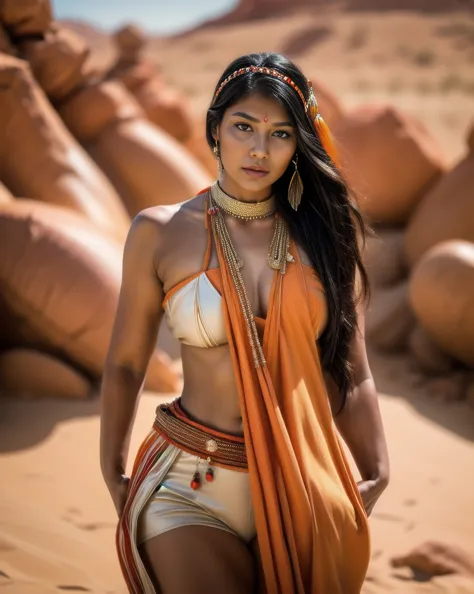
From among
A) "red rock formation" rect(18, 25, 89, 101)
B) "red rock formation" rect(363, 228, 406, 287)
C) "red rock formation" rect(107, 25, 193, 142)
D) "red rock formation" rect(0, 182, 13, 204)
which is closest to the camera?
"red rock formation" rect(0, 182, 13, 204)

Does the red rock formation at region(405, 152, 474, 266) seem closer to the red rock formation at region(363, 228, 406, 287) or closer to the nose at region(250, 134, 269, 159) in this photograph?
the red rock formation at region(363, 228, 406, 287)

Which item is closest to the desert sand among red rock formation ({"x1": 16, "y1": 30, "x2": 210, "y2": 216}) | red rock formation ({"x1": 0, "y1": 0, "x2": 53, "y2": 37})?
red rock formation ({"x1": 16, "y1": 30, "x2": 210, "y2": 216})

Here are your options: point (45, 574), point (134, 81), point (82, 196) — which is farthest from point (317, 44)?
point (45, 574)

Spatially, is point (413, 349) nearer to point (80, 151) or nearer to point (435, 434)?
point (435, 434)

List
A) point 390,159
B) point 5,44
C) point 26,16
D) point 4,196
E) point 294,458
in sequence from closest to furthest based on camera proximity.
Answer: point 294,458 < point 4,196 < point 5,44 < point 26,16 < point 390,159

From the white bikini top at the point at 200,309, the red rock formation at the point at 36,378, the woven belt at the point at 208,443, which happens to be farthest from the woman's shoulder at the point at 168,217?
the red rock formation at the point at 36,378

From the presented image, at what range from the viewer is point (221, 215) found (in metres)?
2.08

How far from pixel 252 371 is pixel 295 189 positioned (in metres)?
0.59

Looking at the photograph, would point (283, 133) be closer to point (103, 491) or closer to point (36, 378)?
point (103, 491)

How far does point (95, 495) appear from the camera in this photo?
344 centimetres

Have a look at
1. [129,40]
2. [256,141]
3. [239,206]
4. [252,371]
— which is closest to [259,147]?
[256,141]

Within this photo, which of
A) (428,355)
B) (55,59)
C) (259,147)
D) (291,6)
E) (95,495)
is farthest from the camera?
(291,6)

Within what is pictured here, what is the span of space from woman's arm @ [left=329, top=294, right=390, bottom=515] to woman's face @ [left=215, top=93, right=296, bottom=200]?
53 centimetres

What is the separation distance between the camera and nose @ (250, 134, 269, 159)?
2.00 m
